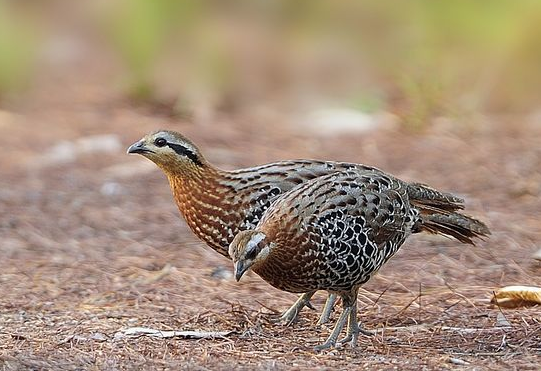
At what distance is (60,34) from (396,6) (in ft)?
18.3

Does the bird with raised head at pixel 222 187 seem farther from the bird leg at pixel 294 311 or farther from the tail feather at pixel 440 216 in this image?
the tail feather at pixel 440 216

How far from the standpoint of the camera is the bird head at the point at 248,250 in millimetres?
5309

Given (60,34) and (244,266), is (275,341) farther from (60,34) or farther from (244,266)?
(60,34)

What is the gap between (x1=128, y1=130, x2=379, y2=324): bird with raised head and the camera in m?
6.26

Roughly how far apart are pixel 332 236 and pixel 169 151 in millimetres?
1386

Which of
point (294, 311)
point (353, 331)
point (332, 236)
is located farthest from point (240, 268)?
point (294, 311)

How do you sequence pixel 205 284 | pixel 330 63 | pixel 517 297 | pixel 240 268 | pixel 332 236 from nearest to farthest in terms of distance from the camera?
pixel 240 268 → pixel 332 236 → pixel 517 297 → pixel 205 284 → pixel 330 63

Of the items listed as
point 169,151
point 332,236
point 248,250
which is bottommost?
point 248,250

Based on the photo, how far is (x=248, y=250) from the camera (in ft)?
17.5

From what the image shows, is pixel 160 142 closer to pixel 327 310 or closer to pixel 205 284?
pixel 205 284

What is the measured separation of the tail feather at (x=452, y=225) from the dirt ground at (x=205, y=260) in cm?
39

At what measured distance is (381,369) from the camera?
5.11 metres

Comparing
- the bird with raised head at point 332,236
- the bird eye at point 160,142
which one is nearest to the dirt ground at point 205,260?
the bird with raised head at point 332,236

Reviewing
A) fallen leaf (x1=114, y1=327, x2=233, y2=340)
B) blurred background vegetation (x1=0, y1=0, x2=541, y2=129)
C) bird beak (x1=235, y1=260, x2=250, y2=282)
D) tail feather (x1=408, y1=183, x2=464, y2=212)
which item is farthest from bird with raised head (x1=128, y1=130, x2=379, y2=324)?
blurred background vegetation (x1=0, y1=0, x2=541, y2=129)
